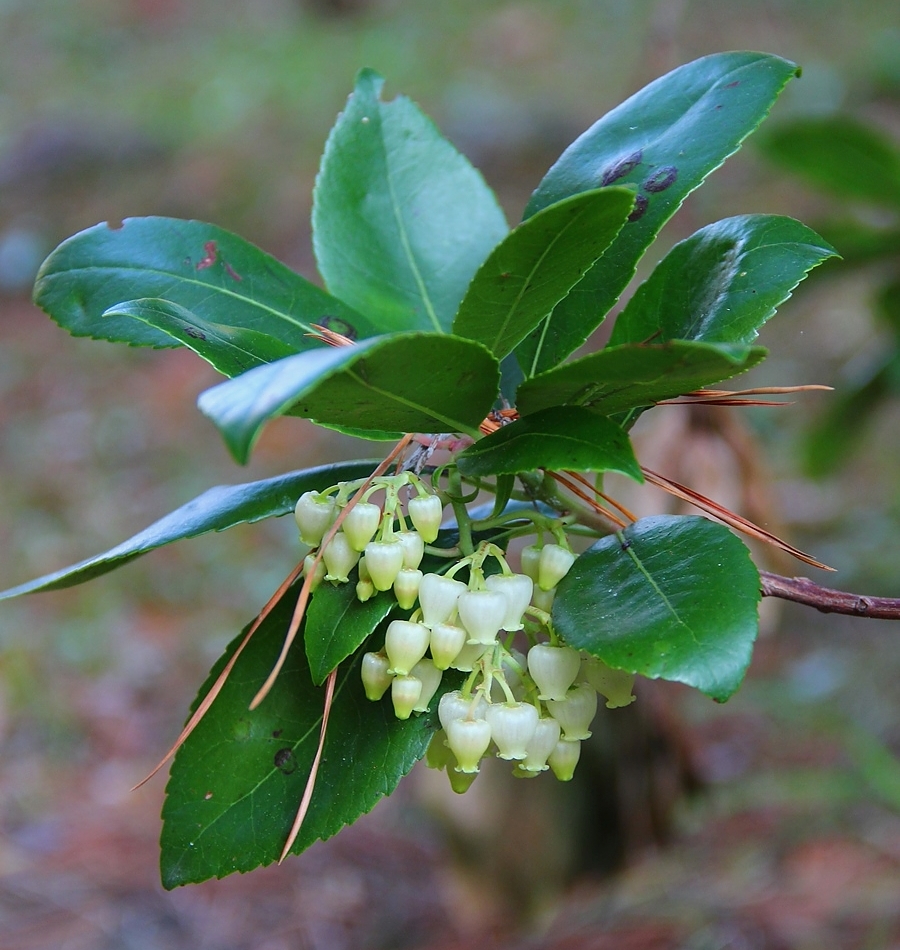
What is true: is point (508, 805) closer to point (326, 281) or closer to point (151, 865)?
point (151, 865)

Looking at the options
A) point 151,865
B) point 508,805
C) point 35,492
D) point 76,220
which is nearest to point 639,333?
point 508,805

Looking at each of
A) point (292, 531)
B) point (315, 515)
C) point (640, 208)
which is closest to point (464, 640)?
point (315, 515)

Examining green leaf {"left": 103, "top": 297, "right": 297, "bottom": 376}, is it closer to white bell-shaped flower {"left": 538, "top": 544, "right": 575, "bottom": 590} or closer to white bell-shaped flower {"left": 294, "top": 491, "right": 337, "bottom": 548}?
white bell-shaped flower {"left": 294, "top": 491, "right": 337, "bottom": 548}

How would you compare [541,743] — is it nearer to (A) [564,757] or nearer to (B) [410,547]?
(A) [564,757]

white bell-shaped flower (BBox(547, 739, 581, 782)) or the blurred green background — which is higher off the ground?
white bell-shaped flower (BBox(547, 739, 581, 782))

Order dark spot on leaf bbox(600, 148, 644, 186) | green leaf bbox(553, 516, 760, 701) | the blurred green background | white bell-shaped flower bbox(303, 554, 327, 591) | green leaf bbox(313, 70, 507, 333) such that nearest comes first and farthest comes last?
green leaf bbox(553, 516, 760, 701), white bell-shaped flower bbox(303, 554, 327, 591), dark spot on leaf bbox(600, 148, 644, 186), green leaf bbox(313, 70, 507, 333), the blurred green background

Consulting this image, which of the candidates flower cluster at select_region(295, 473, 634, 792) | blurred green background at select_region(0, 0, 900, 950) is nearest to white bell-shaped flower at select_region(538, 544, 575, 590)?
flower cluster at select_region(295, 473, 634, 792)
